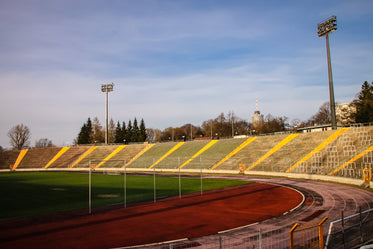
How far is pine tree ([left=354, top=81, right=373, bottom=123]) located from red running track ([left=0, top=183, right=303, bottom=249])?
50418mm

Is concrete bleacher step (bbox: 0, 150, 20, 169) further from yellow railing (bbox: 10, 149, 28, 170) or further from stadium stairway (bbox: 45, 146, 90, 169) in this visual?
stadium stairway (bbox: 45, 146, 90, 169)

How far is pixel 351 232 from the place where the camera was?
12.7 m

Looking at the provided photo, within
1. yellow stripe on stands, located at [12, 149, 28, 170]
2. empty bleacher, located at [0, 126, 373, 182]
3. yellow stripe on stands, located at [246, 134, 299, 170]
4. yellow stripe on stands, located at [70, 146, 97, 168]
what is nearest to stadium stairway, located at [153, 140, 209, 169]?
empty bleacher, located at [0, 126, 373, 182]

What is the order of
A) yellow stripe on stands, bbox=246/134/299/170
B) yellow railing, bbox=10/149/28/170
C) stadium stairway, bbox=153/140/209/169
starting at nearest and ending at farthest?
Result: yellow stripe on stands, bbox=246/134/299/170 < stadium stairway, bbox=153/140/209/169 < yellow railing, bbox=10/149/28/170

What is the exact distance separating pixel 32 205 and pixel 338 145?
40.9 m

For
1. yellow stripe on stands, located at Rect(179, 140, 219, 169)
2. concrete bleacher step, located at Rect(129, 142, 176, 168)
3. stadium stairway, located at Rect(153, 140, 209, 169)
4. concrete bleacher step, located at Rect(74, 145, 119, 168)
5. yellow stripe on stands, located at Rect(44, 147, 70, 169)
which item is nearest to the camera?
yellow stripe on stands, located at Rect(179, 140, 219, 169)

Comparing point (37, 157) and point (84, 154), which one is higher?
point (84, 154)

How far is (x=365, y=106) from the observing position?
2456 inches

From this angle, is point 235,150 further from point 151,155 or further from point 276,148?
point 151,155

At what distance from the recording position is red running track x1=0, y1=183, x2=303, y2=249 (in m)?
13.4

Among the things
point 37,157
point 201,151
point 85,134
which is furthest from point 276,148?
point 85,134

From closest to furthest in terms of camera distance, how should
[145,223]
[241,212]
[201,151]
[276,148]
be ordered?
1. [145,223]
2. [241,212]
3. [276,148]
4. [201,151]

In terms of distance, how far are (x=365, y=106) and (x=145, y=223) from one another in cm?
6458

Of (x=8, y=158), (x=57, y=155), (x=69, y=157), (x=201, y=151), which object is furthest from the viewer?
(x=57, y=155)
